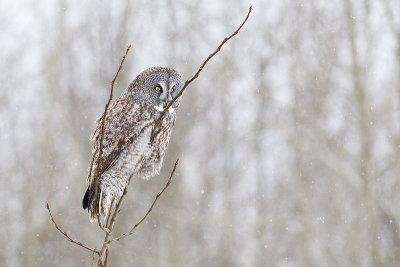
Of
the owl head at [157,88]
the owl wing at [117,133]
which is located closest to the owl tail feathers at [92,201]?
the owl wing at [117,133]

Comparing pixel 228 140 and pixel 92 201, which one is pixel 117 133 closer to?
A: pixel 92 201

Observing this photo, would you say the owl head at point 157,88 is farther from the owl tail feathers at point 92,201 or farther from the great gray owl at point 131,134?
the owl tail feathers at point 92,201

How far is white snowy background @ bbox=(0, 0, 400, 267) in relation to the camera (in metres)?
8.60

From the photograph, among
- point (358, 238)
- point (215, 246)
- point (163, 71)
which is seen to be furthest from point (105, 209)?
point (215, 246)

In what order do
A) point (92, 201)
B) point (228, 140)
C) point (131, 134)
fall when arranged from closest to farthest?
point (92, 201), point (131, 134), point (228, 140)

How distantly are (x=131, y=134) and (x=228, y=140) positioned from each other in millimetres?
8347

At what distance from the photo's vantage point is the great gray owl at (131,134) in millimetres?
3111

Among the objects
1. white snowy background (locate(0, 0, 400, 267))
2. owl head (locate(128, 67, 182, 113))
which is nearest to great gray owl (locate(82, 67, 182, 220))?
owl head (locate(128, 67, 182, 113))

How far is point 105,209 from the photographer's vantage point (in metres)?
3.05

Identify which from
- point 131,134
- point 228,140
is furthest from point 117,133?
point 228,140

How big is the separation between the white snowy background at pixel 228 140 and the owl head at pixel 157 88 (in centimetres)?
552

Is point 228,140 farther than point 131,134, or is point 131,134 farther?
point 228,140

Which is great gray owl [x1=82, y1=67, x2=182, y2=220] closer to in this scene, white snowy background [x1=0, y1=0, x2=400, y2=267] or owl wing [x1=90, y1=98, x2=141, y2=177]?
owl wing [x1=90, y1=98, x2=141, y2=177]

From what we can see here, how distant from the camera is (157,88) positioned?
3.17 m
